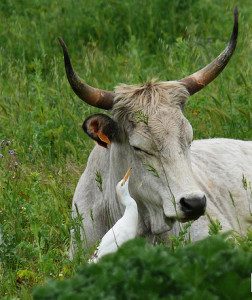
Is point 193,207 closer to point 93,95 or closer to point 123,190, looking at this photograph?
point 123,190

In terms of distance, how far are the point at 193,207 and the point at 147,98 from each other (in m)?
0.98

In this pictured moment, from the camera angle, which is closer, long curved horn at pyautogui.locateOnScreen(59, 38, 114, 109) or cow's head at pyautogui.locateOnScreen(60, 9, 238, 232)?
cow's head at pyautogui.locateOnScreen(60, 9, 238, 232)

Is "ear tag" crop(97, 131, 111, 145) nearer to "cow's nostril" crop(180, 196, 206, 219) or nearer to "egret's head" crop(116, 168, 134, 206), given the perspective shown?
"egret's head" crop(116, 168, 134, 206)

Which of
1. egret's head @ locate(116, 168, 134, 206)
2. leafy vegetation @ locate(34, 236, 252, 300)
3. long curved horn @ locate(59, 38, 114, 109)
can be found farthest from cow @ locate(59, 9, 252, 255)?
leafy vegetation @ locate(34, 236, 252, 300)

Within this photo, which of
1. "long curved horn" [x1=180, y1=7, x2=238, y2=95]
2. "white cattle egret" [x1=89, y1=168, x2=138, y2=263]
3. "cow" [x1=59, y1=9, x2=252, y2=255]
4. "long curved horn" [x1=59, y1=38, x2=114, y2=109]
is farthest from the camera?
"long curved horn" [x1=180, y1=7, x2=238, y2=95]

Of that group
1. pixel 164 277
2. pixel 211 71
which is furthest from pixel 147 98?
pixel 164 277

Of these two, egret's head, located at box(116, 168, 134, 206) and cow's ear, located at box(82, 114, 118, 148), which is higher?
cow's ear, located at box(82, 114, 118, 148)

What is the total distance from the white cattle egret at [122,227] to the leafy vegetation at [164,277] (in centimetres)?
200

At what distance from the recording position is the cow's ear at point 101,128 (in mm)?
→ 8562

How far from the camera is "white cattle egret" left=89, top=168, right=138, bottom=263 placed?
25.5 ft

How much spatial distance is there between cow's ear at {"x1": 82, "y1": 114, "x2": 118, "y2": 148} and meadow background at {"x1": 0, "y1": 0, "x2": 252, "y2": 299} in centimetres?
55

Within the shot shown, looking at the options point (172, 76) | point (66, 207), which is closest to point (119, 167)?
point (66, 207)

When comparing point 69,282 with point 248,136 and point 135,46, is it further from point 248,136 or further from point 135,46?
point 135,46

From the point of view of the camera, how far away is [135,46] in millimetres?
13445
